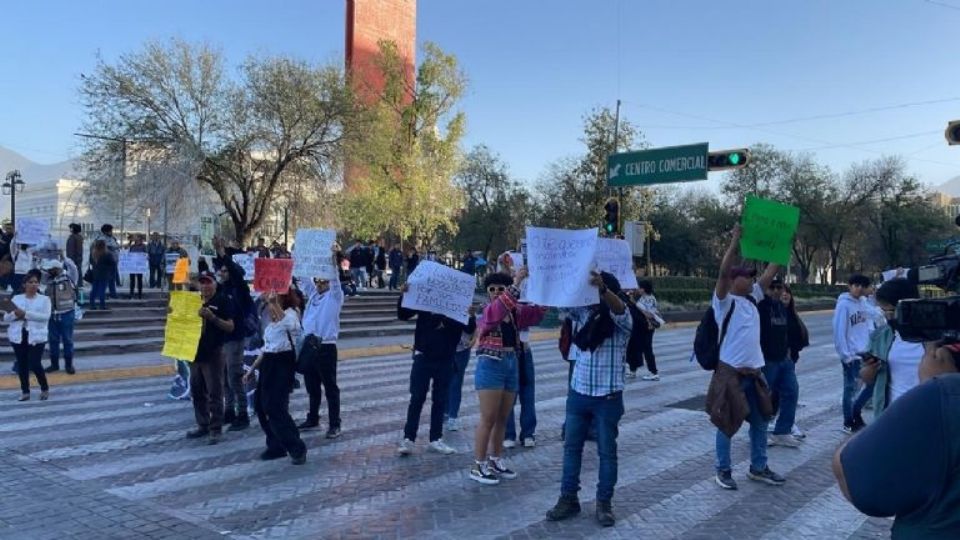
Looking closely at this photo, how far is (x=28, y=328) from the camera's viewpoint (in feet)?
32.9

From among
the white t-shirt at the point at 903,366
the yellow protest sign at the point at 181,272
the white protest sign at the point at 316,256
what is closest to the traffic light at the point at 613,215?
the yellow protest sign at the point at 181,272

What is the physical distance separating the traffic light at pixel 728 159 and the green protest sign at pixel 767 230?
10.5 meters

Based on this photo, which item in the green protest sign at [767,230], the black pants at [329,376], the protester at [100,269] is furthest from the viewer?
the protester at [100,269]

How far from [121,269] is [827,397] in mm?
17791

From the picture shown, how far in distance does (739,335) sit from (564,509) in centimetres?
221

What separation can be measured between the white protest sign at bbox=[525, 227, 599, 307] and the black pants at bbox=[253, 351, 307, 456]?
284cm

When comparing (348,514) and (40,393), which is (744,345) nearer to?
(348,514)

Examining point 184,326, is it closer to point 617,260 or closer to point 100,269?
point 617,260

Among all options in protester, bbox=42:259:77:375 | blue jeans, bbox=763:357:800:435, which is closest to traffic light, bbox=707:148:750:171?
blue jeans, bbox=763:357:800:435

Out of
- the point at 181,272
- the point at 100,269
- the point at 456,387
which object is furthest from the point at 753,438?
the point at 100,269

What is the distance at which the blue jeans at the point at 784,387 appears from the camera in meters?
7.74

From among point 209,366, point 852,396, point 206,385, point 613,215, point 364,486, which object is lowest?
point 364,486

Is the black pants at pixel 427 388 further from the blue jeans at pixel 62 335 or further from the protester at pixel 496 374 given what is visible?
the blue jeans at pixel 62 335

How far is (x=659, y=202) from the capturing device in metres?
54.4
